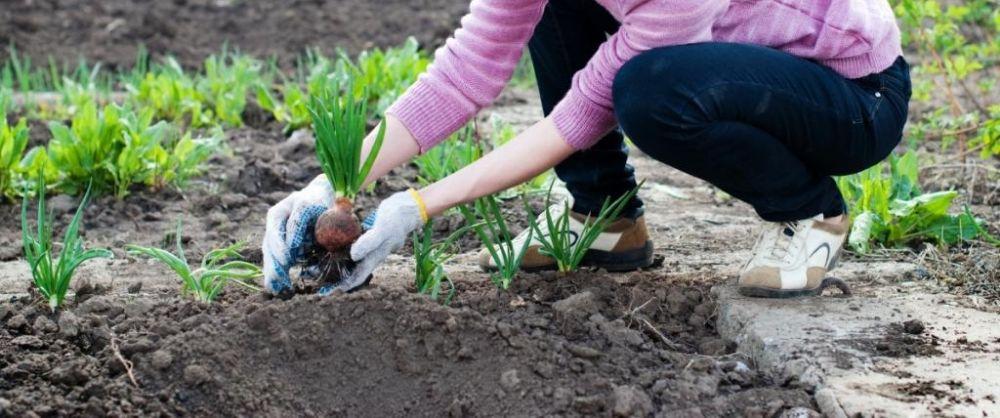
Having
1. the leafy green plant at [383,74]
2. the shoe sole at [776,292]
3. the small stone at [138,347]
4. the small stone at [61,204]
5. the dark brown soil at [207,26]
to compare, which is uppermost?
the small stone at [138,347]

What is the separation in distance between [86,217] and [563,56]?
145 centimetres

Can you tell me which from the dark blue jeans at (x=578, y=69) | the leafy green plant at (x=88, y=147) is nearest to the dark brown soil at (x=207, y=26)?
the leafy green plant at (x=88, y=147)

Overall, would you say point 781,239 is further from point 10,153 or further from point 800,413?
point 10,153

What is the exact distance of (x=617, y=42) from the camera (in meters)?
2.64

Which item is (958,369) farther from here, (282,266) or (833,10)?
(282,266)

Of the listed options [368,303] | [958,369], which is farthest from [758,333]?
[368,303]

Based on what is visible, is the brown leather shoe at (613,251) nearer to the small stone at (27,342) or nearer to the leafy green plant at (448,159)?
the leafy green plant at (448,159)

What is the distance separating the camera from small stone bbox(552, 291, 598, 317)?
2.64 metres

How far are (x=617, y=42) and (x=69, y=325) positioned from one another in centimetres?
121

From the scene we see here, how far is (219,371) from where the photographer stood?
2338 mm

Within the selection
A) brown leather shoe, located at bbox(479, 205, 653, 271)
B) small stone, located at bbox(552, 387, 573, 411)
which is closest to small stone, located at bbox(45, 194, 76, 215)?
brown leather shoe, located at bbox(479, 205, 653, 271)

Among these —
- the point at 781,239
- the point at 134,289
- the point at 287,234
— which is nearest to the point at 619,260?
the point at 781,239

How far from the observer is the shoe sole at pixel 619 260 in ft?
10.1

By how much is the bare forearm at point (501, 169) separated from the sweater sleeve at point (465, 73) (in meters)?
0.24
